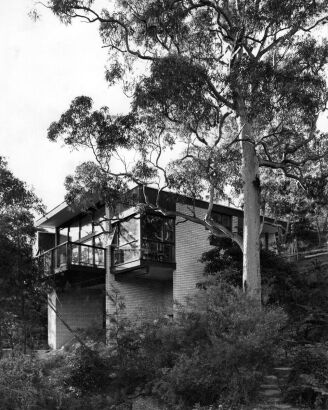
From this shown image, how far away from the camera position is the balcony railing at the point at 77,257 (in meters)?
21.3

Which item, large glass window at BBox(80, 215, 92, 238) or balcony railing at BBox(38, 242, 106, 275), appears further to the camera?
large glass window at BBox(80, 215, 92, 238)

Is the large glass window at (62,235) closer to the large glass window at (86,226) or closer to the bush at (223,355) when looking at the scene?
the large glass window at (86,226)

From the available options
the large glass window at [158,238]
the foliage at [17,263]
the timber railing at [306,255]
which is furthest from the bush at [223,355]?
the timber railing at [306,255]

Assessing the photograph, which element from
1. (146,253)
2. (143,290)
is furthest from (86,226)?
(146,253)

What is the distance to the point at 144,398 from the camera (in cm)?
966

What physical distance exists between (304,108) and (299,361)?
22.6 feet

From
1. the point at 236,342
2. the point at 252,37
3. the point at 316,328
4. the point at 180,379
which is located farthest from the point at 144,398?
the point at 252,37

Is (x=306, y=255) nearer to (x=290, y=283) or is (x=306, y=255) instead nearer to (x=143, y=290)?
(x=290, y=283)

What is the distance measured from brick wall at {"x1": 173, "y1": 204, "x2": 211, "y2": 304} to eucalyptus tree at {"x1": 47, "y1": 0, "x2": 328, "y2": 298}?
511 centimetres

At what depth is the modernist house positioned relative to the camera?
66.1 ft

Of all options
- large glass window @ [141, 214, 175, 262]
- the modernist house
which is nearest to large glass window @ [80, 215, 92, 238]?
the modernist house

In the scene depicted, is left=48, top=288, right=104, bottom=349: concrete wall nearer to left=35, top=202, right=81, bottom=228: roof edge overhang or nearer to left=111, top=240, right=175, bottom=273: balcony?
left=111, top=240, right=175, bottom=273: balcony

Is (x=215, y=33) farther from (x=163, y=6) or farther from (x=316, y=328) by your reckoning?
(x=316, y=328)

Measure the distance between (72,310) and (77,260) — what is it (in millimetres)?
3423
